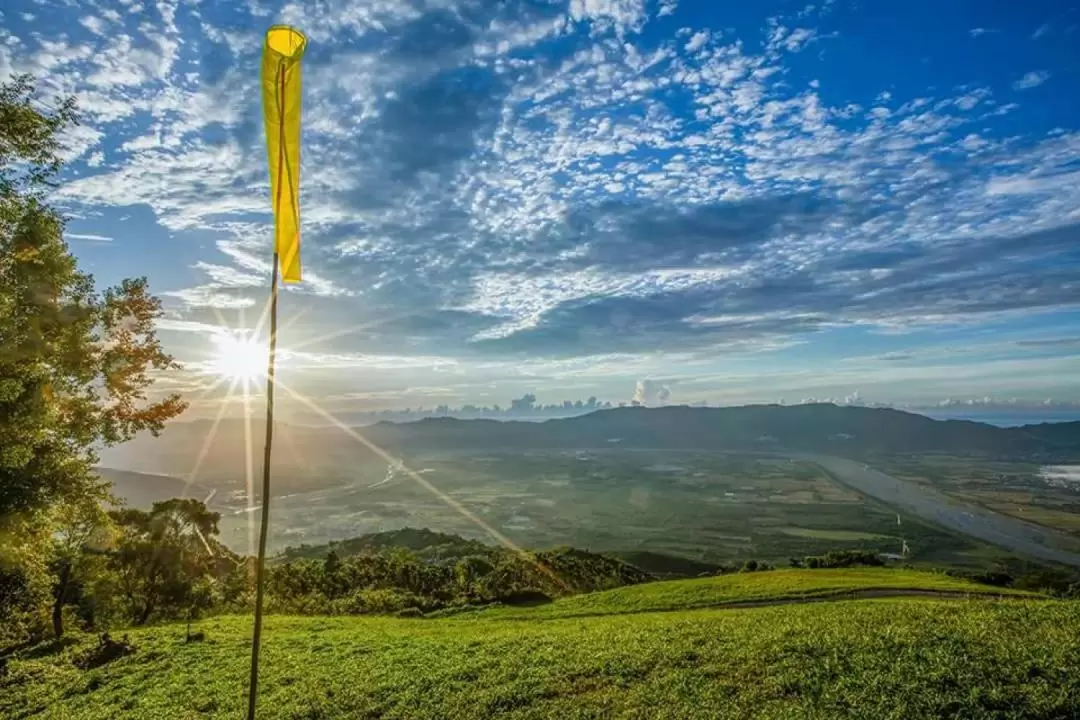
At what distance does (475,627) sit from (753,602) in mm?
14111

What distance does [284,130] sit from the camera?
767 centimetres

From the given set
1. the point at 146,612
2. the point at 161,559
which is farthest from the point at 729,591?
the point at 161,559

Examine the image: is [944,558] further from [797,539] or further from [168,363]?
[168,363]

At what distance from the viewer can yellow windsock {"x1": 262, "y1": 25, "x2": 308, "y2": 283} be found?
7.59 meters

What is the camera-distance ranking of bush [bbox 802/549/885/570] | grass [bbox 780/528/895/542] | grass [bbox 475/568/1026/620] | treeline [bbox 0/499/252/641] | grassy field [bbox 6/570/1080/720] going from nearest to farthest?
grassy field [bbox 6/570/1080/720] → treeline [bbox 0/499/252/641] → grass [bbox 475/568/1026/620] → bush [bbox 802/549/885/570] → grass [bbox 780/528/895/542]

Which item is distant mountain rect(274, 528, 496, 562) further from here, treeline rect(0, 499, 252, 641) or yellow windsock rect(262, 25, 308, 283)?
yellow windsock rect(262, 25, 308, 283)

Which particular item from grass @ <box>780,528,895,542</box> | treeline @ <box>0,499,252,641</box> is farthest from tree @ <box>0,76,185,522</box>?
grass @ <box>780,528,895,542</box>

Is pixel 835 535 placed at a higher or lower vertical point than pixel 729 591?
lower

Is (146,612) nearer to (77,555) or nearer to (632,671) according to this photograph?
(77,555)

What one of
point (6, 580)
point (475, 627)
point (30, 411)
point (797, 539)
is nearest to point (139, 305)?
point (30, 411)

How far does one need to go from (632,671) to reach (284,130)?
1409 centimetres

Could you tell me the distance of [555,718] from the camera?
477 inches

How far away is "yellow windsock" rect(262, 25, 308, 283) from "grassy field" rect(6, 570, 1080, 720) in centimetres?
1099

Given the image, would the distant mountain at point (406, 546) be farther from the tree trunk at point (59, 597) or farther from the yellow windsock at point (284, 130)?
the yellow windsock at point (284, 130)
